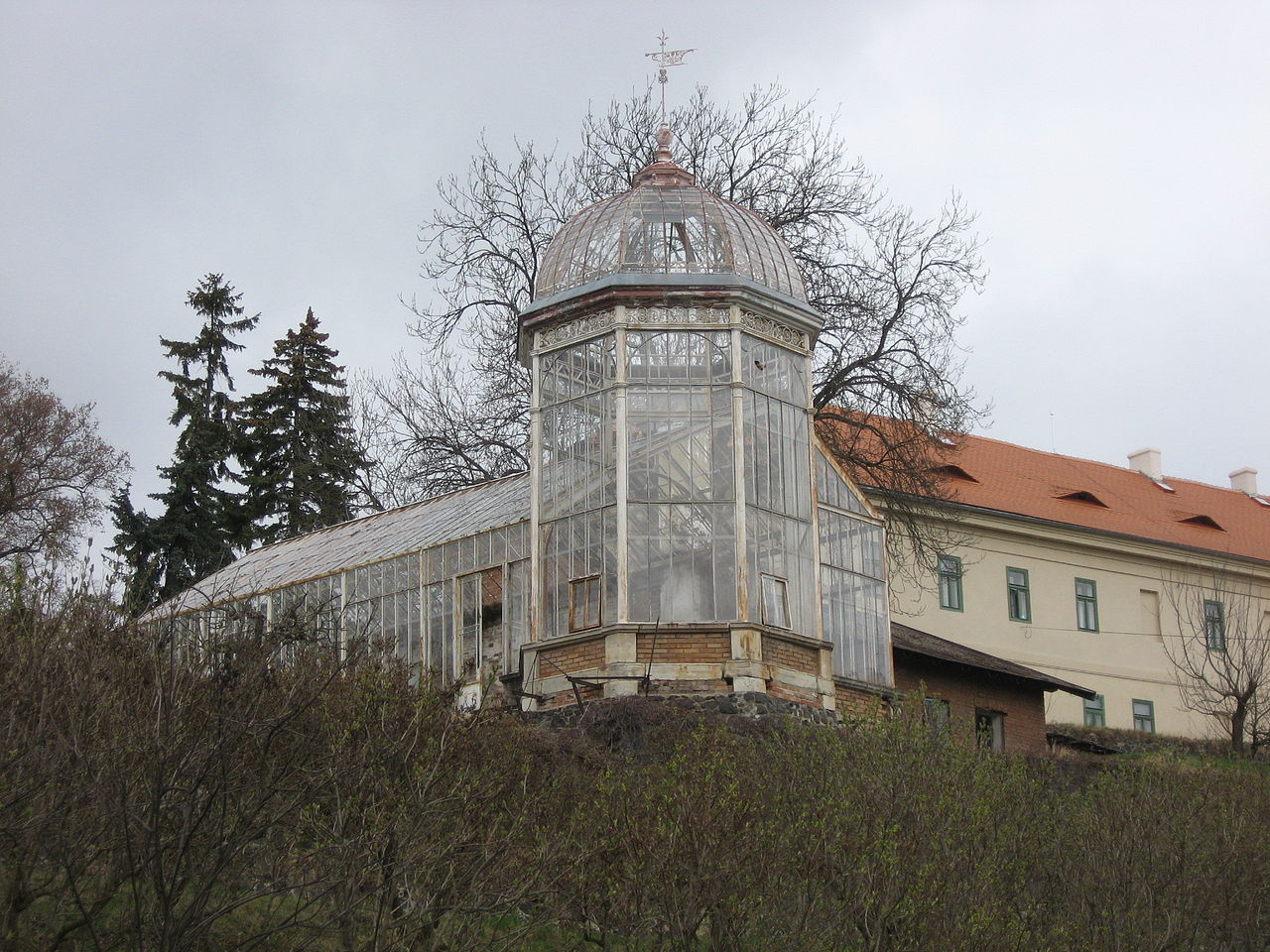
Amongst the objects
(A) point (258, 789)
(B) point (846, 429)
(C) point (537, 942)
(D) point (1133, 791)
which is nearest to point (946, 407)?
(B) point (846, 429)

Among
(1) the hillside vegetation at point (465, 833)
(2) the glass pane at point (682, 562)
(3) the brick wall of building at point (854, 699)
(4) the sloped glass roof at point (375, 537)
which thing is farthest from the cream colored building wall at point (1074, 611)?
(1) the hillside vegetation at point (465, 833)

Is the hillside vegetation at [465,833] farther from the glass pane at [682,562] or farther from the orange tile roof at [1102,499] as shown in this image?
the orange tile roof at [1102,499]

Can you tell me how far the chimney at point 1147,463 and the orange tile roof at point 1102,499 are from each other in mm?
422

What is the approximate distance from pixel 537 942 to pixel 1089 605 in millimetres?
30724

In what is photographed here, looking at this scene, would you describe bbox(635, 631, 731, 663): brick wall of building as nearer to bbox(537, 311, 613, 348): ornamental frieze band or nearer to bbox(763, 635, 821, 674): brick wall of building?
bbox(763, 635, 821, 674): brick wall of building

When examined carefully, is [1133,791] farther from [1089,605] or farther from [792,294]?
[1089,605]

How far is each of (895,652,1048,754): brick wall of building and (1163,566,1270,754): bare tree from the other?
525 cm

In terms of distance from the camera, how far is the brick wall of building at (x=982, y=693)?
31031 millimetres

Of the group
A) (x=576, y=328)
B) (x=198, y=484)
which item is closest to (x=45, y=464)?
(x=198, y=484)

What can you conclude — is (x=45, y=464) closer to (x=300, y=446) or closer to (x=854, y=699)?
(x=300, y=446)

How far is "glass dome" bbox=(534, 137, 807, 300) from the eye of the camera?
24.7 meters

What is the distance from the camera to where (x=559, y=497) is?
78.5ft

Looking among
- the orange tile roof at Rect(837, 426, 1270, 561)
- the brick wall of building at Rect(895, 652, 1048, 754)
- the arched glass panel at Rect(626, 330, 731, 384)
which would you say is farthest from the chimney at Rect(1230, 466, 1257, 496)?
the arched glass panel at Rect(626, 330, 731, 384)

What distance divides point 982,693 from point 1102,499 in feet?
54.3
